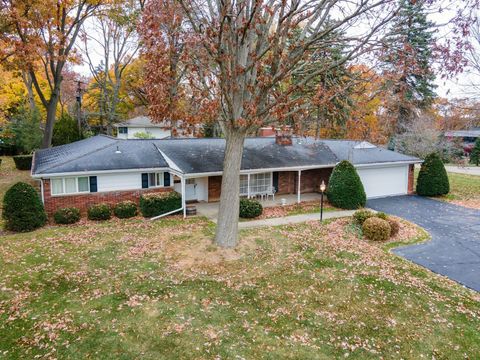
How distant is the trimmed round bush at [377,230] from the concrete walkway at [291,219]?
3.07m

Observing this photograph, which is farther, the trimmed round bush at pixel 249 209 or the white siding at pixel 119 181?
the white siding at pixel 119 181

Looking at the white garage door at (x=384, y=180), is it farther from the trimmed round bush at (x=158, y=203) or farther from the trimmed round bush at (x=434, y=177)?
the trimmed round bush at (x=158, y=203)

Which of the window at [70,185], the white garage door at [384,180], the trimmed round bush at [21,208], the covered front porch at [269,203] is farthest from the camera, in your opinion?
the white garage door at [384,180]

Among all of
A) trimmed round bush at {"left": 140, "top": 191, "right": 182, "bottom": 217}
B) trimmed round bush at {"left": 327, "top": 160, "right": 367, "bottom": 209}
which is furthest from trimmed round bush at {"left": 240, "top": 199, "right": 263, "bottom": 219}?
trimmed round bush at {"left": 327, "top": 160, "right": 367, "bottom": 209}

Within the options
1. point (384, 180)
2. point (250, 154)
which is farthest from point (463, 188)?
point (250, 154)

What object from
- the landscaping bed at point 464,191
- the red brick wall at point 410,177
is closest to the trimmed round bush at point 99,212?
the red brick wall at point 410,177

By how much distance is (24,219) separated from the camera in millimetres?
14289

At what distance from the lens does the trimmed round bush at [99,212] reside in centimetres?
1602

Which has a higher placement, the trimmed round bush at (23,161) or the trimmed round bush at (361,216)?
the trimmed round bush at (23,161)

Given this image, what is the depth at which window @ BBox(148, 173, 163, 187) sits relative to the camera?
711 inches

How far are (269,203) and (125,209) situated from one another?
7.95 m

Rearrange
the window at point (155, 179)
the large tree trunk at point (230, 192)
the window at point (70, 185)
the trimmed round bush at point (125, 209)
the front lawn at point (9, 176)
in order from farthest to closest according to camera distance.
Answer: the front lawn at point (9, 176) < the window at point (155, 179) < the trimmed round bush at point (125, 209) < the window at point (70, 185) < the large tree trunk at point (230, 192)

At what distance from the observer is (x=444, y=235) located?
1473cm

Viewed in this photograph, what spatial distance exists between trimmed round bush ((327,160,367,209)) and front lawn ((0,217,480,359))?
5.57m
